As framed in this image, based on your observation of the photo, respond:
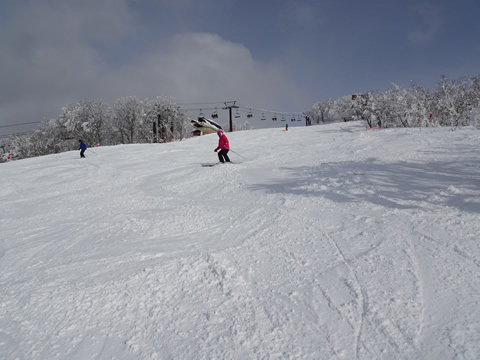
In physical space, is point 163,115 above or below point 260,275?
above

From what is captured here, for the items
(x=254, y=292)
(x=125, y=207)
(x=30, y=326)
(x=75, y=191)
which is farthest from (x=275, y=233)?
(x=75, y=191)

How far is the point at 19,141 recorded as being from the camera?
216 feet

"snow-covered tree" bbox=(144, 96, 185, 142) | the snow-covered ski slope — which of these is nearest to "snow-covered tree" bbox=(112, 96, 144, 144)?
"snow-covered tree" bbox=(144, 96, 185, 142)

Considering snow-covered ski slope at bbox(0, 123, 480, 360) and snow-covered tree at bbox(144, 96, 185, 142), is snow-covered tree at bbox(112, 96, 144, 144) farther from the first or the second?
snow-covered ski slope at bbox(0, 123, 480, 360)

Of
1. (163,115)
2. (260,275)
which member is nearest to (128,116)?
(163,115)

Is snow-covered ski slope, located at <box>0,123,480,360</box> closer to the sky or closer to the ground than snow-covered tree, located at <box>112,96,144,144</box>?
closer to the ground

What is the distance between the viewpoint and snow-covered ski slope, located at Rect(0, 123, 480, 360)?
97.3 inches

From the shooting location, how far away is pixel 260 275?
3.48 m

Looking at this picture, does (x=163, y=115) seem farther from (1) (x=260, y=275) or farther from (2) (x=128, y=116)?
(1) (x=260, y=275)

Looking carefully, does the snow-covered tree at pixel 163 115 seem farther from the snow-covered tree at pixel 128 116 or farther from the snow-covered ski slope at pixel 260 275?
the snow-covered ski slope at pixel 260 275

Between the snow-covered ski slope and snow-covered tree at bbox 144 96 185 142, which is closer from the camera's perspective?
the snow-covered ski slope

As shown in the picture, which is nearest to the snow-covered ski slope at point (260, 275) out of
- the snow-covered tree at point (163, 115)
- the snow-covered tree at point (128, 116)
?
the snow-covered tree at point (163, 115)

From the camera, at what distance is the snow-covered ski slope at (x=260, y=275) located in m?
2.47

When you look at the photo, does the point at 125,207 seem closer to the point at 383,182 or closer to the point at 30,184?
the point at 383,182
